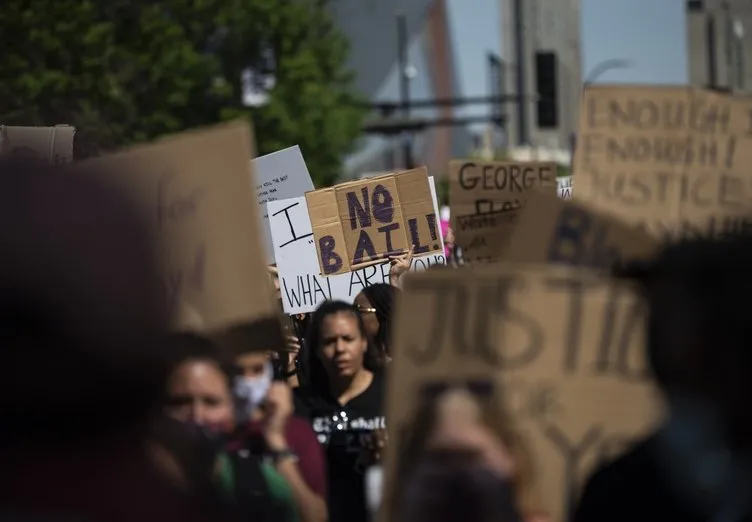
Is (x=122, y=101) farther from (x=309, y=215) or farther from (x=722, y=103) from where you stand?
(x=722, y=103)

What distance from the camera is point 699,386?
2.33 m

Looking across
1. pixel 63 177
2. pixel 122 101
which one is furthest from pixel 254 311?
pixel 122 101

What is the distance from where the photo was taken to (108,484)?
6.28 ft

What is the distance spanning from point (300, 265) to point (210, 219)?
482 cm

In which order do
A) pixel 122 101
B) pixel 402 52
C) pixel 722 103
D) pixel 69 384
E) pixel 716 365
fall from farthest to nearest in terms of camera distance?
1. pixel 402 52
2. pixel 122 101
3. pixel 722 103
4. pixel 716 365
5. pixel 69 384

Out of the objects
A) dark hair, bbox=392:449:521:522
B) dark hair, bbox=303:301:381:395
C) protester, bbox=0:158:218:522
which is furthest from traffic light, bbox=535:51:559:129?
protester, bbox=0:158:218:522

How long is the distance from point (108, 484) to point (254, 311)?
0.80m

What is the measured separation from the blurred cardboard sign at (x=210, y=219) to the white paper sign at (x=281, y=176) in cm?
488

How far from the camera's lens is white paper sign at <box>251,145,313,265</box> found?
771 cm

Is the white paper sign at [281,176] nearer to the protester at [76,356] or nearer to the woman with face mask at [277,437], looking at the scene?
the woman with face mask at [277,437]

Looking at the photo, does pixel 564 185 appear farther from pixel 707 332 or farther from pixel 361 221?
pixel 707 332

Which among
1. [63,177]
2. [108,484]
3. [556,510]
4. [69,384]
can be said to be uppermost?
[63,177]

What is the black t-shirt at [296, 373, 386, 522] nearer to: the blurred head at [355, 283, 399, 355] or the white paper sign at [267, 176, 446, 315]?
the blurred head at [355, 283, 399, 355]

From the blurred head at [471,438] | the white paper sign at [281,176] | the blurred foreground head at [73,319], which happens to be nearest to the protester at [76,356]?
the blurred foreground head at [73,319]
